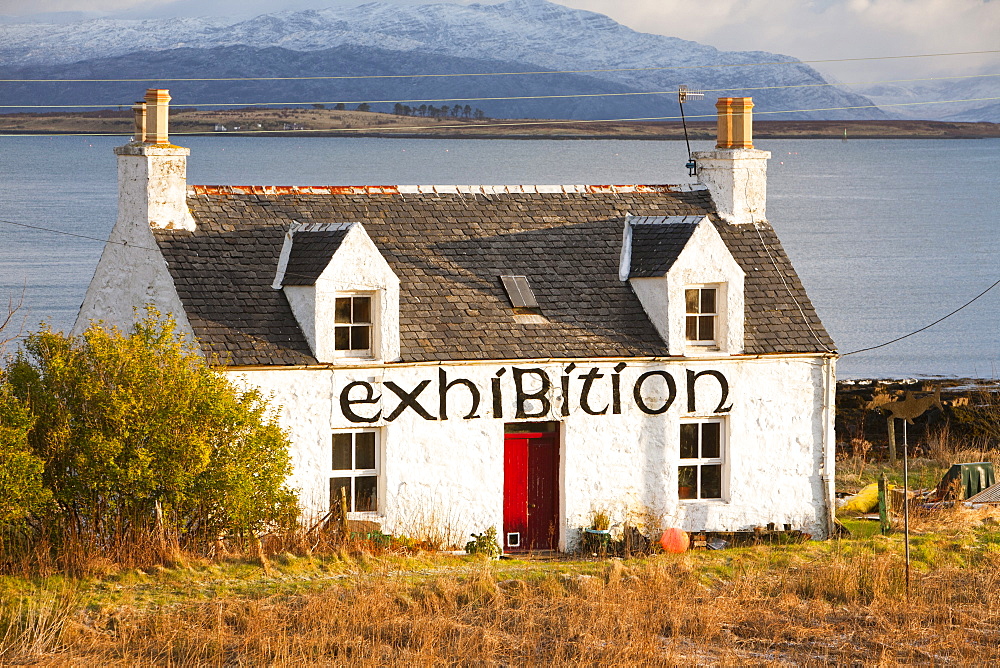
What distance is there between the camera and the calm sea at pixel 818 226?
6631 cm

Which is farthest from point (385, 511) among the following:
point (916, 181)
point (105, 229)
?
point (916, 181)

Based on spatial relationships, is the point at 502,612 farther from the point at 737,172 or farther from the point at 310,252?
the point at 737,172

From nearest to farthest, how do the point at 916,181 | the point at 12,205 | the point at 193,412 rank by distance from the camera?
the point at 193,412, the point at 12,205, the point at 916,181

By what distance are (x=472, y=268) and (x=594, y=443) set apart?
358cm

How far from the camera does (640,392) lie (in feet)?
78.3

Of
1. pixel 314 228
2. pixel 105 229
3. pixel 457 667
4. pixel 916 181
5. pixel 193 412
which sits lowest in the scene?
pixel 457 667

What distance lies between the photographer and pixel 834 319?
69062 millimetres

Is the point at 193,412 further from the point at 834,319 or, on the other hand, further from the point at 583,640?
the point at 834,319

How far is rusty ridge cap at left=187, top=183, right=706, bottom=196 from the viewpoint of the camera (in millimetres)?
24422

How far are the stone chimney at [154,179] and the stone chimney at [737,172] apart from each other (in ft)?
30.4

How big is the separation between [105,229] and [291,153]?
334 feet

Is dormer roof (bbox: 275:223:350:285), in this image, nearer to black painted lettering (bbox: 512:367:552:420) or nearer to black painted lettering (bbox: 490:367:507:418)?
black painted lettering (bbox: 490:367:507:418)

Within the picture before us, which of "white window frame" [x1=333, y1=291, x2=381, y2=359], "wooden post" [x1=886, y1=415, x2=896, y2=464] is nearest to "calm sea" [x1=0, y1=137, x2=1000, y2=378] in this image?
"wooden post" [x1=886, y1=415, x2=896, y2=464]

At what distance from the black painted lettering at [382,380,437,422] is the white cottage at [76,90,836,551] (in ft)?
0.11
